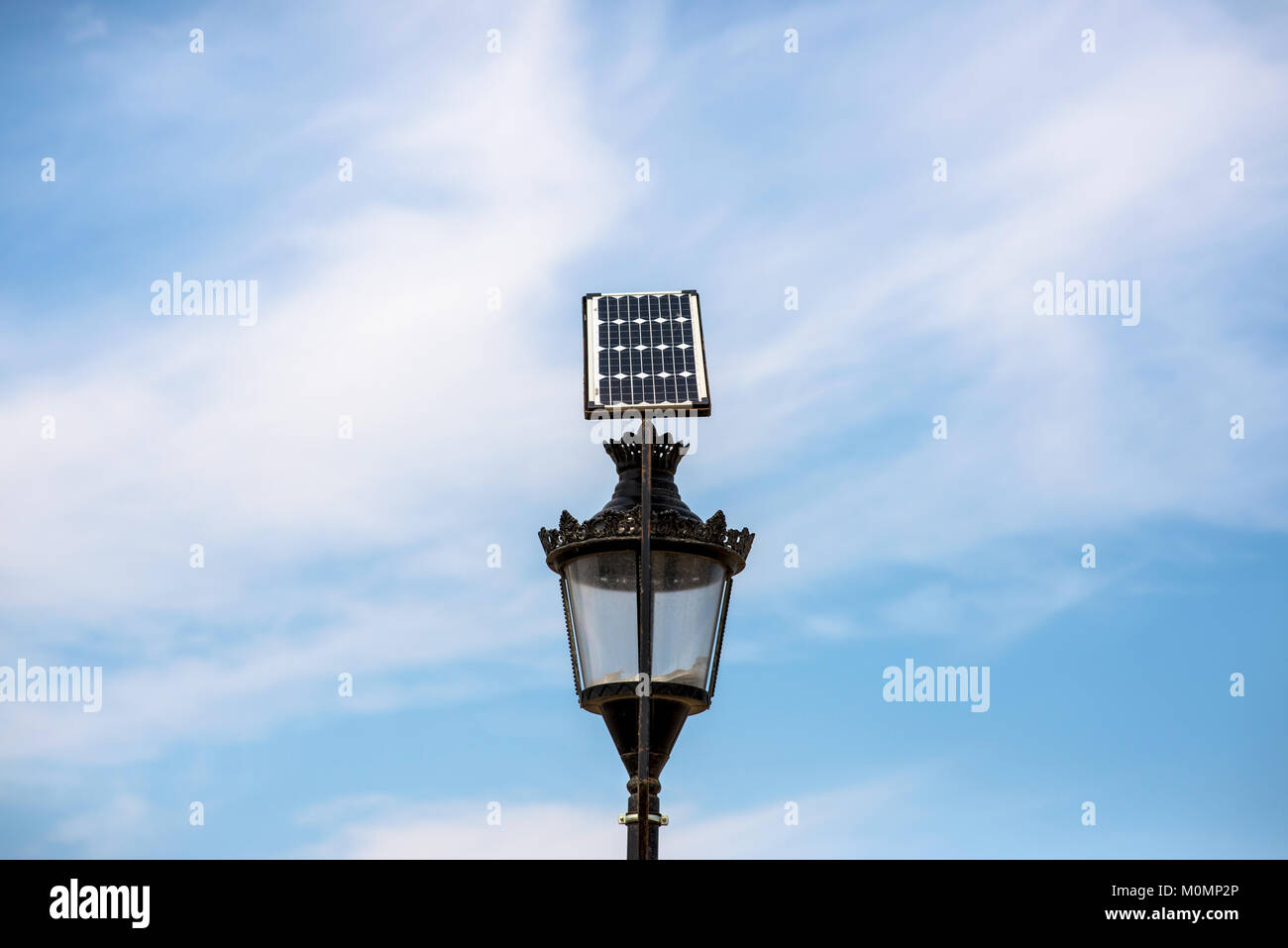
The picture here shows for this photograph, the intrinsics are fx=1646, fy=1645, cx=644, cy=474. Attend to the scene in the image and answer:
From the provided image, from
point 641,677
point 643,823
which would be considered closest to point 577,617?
point 641,677

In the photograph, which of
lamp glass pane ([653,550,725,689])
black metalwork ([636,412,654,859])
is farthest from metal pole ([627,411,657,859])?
lamp glass pane ([653,550,725,689])

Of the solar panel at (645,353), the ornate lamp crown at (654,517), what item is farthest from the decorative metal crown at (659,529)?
the solar panel at (645,353)

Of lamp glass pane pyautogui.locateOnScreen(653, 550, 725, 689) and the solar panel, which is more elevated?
the solar panel

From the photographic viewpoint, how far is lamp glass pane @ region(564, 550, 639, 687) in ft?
48.9

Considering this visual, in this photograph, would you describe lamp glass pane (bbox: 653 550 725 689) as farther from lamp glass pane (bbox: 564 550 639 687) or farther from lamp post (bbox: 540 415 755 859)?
lamp glass pane (bbox: 564 550 639 687)

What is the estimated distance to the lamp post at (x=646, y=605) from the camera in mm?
14805

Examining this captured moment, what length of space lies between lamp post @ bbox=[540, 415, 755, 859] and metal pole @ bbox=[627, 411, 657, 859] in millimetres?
12

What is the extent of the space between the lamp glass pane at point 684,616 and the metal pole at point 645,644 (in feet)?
0.70

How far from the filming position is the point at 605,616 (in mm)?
15070

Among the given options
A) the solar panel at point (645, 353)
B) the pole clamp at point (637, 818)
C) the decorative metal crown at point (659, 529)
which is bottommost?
the pole clamp at point (637, 818)

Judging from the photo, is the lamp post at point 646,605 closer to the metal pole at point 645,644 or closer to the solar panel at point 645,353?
the metal pole at point 645,644
